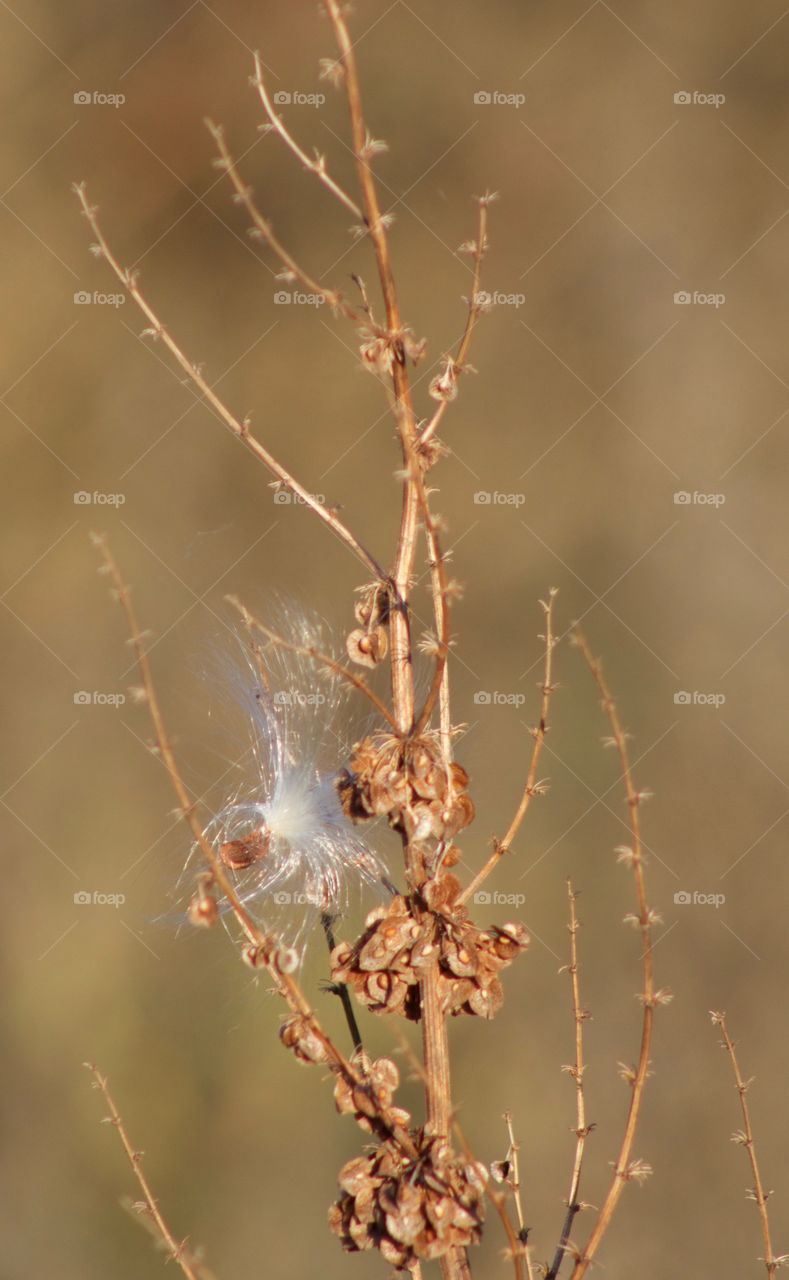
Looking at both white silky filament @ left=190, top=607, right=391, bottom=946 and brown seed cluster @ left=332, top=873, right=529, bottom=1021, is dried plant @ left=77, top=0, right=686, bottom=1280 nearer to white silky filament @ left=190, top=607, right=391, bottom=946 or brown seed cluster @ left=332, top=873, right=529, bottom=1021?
brown seed cluster @ left=332, top=873, right=529, bottom=1021

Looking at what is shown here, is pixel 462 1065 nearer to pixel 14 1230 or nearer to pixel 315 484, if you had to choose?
pixel 14 1230

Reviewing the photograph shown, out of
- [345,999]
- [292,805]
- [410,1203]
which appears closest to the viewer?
[410,1203]

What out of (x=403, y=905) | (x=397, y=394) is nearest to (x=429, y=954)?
(x=403, y=905)

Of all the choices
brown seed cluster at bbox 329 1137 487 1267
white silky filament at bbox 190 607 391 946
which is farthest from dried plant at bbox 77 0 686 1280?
white silky filament at bbox 190 607 391 946

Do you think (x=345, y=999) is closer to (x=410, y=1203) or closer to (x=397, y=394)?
(x=410, y=1203)

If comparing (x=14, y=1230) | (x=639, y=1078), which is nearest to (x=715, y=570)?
(x=639, y=1078)

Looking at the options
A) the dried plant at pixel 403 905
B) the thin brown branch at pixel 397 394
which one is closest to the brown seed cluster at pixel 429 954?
the dried plant at pixel 403 905

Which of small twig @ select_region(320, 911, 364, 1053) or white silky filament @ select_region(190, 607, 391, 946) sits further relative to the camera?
white silky filament @ select_region(190, 607, 391, 946)
